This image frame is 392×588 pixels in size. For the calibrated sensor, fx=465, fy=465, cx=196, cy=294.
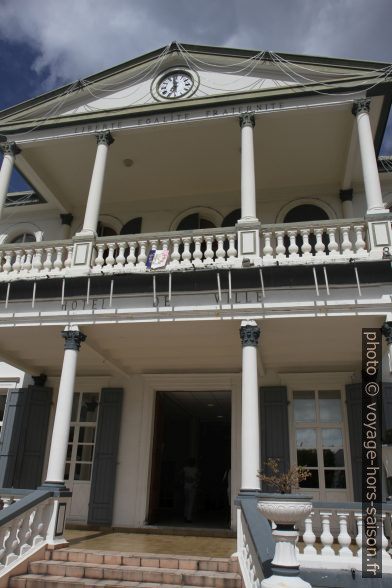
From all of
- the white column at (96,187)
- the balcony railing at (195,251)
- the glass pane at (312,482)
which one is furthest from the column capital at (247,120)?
the glass pane at (312,482)

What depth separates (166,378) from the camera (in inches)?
386

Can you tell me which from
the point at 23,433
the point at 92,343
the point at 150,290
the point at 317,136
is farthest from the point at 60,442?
the point at 317,136

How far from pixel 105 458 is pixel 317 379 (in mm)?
4516

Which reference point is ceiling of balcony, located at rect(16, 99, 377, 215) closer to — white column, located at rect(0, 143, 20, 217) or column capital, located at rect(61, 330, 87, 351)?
white column, located at rect(0, 143, 20, 217)

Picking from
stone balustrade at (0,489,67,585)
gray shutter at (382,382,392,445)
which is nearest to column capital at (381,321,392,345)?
gray shutter at (382,382,392,445)

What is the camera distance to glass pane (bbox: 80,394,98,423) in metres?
10.0

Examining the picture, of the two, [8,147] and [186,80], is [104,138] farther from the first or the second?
[186,80]

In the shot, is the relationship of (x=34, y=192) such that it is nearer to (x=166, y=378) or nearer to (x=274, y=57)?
(x=166, y=378)

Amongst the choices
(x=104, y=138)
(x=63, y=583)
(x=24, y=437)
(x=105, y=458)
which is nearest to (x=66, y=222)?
(x=104, y=138)

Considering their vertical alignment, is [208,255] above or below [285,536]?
above

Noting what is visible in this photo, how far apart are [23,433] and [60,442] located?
330 cm

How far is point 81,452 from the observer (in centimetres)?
980

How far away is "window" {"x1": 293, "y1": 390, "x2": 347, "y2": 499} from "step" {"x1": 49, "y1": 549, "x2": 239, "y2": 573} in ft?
11.3

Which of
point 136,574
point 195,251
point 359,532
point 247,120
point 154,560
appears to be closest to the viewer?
point 359,532
